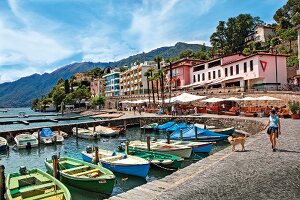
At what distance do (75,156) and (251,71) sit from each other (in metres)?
39.1

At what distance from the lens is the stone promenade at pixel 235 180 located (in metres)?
9.78

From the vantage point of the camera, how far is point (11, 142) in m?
37.5

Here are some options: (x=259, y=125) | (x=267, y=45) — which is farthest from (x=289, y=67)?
(x=259, y=125)

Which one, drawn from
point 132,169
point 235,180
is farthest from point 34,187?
point 235,180

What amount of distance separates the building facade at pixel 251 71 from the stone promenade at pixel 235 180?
131 ft

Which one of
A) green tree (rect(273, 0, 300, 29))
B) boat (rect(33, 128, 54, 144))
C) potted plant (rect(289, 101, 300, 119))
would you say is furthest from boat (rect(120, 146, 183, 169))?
green tree (rect(273, 0, 300, 29))

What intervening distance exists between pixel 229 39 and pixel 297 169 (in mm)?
92617

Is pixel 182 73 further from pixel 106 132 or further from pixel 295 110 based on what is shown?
pixel 295 110

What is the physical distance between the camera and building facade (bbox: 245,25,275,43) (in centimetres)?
10162

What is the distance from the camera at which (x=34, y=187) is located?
1387 cm

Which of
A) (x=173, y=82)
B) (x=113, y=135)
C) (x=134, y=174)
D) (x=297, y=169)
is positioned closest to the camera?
(x=297, y=169)

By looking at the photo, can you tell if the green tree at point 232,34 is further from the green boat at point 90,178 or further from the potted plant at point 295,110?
the green boat at point 90,178

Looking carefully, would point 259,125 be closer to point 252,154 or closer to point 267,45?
point 252,154

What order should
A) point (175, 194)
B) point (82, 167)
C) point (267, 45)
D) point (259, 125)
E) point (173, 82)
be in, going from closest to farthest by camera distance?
point (175, 194) → point (82, 167) → point (259, 125) → point (173, 82) → point (267, 45)
